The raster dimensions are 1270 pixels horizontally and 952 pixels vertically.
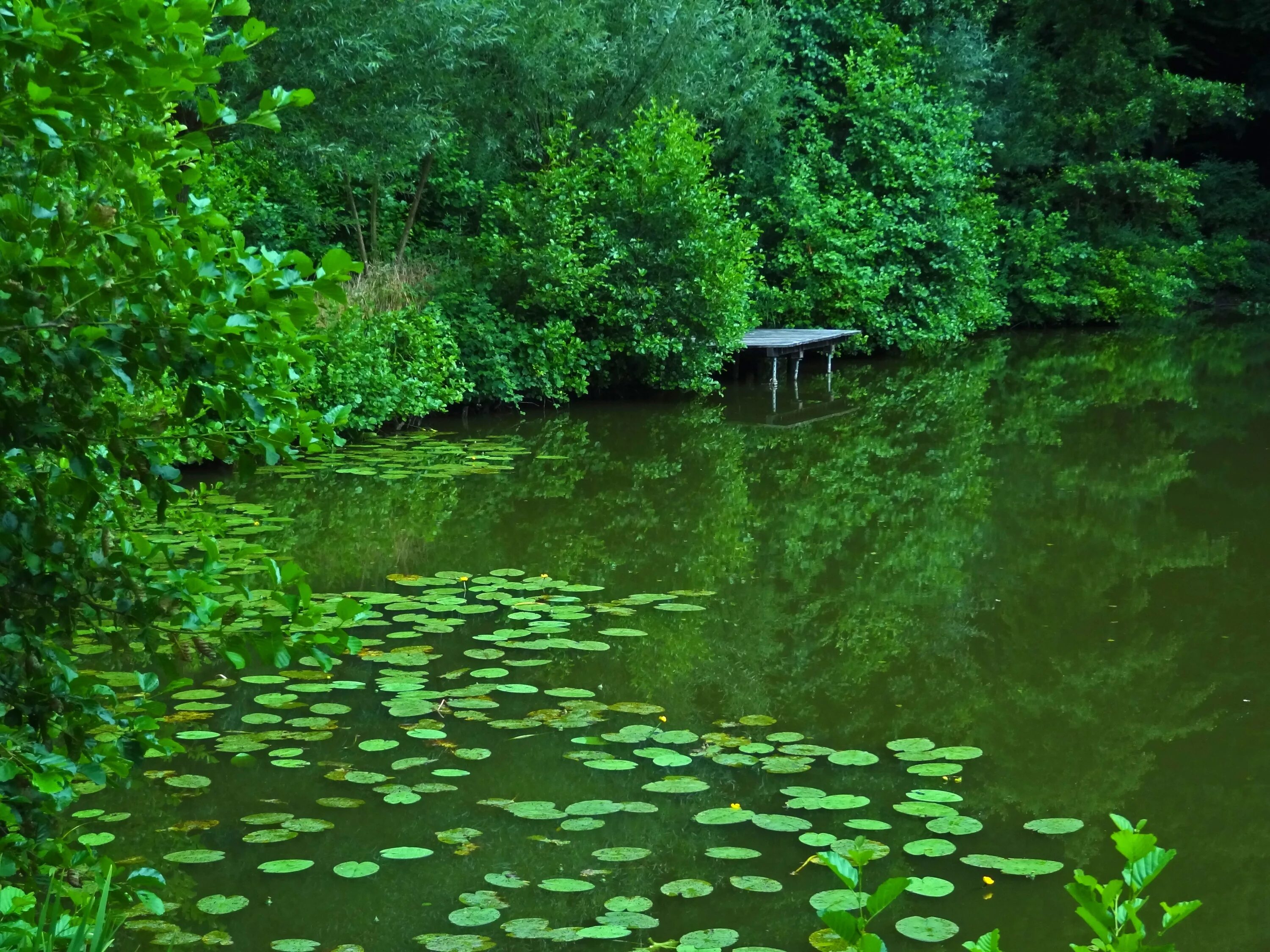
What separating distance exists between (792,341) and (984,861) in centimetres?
1189

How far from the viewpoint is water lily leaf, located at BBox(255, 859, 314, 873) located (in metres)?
3.82

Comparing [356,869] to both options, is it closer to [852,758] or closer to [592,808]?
[592,808]

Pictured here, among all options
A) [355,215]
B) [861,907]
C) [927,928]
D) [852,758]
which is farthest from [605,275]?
[861,907]

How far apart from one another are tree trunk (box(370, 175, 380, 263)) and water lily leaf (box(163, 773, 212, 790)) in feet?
31.7

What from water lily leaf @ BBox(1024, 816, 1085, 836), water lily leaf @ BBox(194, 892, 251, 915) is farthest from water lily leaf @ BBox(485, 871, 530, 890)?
water lily leaf @ BBox(1024, 816, 1085, 836)

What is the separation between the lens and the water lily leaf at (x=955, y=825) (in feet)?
13.6

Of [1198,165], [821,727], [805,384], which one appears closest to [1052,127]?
[1198,165]

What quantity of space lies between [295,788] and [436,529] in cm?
388

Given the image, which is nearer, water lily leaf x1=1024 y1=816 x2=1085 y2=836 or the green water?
the green water

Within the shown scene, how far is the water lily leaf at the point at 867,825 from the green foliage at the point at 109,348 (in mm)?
2195

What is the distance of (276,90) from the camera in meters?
2.22

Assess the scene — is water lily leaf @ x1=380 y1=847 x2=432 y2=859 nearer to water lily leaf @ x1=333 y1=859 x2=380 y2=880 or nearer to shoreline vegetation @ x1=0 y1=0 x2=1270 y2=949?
water lily leaf @ x1=333 y1=859 x2=380 y2=880

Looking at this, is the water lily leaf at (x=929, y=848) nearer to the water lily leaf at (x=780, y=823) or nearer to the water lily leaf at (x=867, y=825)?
the water lily leaf at (x=867, y=825)

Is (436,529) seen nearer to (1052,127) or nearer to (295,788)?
(295,788)
